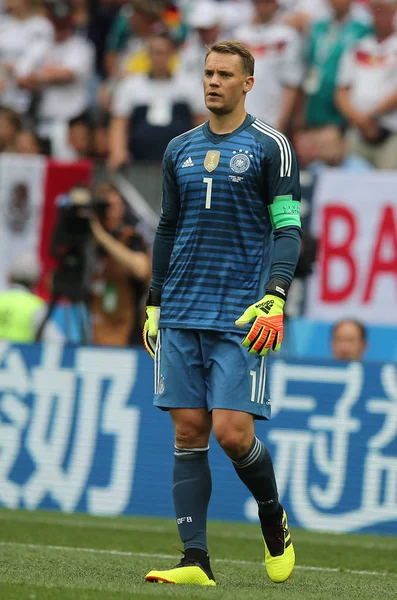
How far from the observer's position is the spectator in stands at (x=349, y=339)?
10750mm

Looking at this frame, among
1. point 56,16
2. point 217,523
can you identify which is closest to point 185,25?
point 56,16

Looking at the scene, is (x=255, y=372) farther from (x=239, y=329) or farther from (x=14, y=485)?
(x=14, y=485)

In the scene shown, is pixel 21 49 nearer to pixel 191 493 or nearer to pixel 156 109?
pixel 156 109

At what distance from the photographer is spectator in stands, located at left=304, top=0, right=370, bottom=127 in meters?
12.5

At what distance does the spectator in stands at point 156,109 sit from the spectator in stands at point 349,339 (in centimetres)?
288

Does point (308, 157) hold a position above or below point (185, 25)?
below

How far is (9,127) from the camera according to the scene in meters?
13.6

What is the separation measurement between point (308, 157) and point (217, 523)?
4.04m

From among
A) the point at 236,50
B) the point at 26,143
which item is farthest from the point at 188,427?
the point at 26,143

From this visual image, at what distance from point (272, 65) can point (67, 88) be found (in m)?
2.64

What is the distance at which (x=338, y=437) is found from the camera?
9602 millimetres

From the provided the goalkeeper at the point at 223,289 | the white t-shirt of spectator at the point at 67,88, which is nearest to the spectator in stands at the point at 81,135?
the white t-shirt of spectator at the point at 67,88

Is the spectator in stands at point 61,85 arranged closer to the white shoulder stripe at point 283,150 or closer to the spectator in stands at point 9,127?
the spectator in stands at point 9,127

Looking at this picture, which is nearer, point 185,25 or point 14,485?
point 14,485
